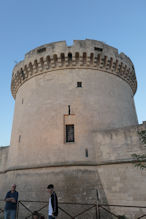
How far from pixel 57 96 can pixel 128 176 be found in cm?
565

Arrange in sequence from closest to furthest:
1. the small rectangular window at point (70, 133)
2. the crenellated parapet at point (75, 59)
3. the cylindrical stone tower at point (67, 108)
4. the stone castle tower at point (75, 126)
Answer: the stone castle tower at point (75, 126), the cylindrical stone tower at point (67, 108), the small rectangular window at point (70, 133), the crenellated parapet at point (75, 59)

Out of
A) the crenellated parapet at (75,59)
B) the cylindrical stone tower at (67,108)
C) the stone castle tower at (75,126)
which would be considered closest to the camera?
the stone castle tower at (75,126)

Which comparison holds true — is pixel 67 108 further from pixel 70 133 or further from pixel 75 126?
pixel 70 133

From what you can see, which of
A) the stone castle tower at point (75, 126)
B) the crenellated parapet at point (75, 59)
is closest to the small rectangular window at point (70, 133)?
the stone castle tower at point (75, 126)

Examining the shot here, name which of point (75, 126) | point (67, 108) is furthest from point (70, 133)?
point (67, 108)

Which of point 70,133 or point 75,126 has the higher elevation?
point 75,126

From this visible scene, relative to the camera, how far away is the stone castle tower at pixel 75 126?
8.33m

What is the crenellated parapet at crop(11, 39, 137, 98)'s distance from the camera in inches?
431

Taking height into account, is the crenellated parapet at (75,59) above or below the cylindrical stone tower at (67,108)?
above

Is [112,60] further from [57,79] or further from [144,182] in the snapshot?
[144,182]

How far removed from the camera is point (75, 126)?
31.7ft

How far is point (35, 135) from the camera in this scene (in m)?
10.0

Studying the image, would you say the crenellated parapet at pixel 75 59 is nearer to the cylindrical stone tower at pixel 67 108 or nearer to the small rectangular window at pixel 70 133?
the cylindrical stone tower at pixel 67 108

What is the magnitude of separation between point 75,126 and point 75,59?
4.19 m
